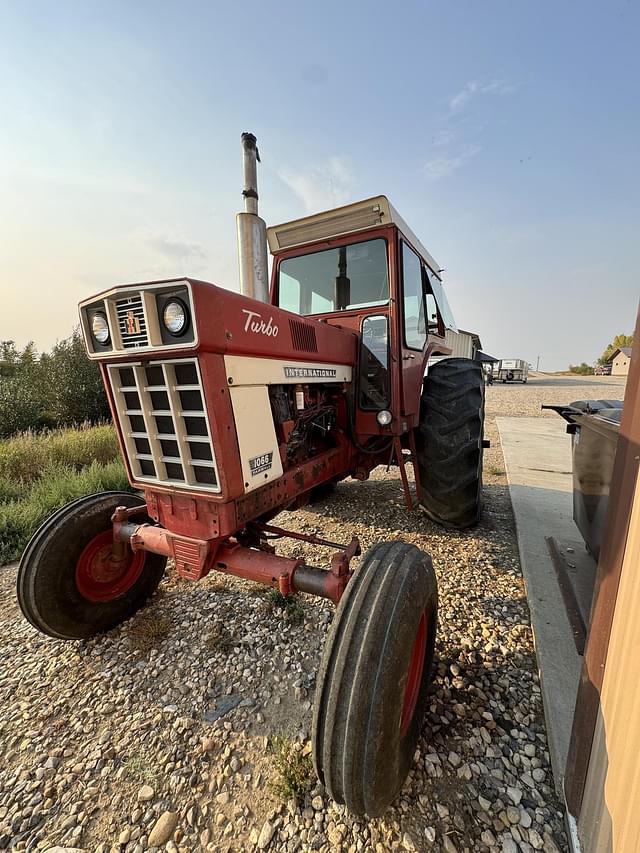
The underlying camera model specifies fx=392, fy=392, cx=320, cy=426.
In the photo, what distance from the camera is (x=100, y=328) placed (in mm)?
1774

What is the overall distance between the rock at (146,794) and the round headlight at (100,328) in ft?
6.02

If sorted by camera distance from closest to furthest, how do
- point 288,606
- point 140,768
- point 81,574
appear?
point 140,768 < point 81,574 < point 288,606

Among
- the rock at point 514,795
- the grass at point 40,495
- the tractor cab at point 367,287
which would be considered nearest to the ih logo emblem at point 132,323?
the tractor cab at point 367,287

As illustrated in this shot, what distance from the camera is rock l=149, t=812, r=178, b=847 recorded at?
54.0 inches

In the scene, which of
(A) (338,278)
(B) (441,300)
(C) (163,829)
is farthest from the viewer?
(B) (441,300)

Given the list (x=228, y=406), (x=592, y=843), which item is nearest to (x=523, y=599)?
(x=592, y=843)

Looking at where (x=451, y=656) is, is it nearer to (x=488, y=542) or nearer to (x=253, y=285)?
(x=488, y=542)

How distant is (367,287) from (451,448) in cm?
145

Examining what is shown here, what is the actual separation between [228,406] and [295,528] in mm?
2323

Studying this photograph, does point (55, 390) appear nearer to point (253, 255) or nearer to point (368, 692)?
point (253, 255)

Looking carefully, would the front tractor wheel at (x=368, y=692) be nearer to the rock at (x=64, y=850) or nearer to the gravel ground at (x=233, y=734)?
the gravel ground at (x=233, y=734)

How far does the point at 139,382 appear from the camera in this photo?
5.80 feet

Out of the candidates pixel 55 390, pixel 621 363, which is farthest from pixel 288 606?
pixel 621 363

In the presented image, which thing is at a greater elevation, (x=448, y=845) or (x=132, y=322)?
(x=132, y=322)
